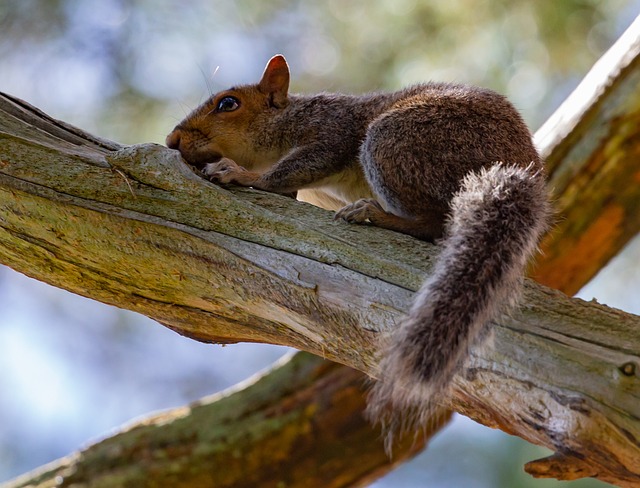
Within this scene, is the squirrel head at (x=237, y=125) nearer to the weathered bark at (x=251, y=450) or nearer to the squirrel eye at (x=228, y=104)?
the squirrel eye at (x=228, y=104)

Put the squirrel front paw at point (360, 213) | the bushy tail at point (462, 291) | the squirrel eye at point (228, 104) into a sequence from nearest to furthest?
the bushy tail at point (462, 291) → the squirrel front paw at point (360, 213) → the squirrel eye at point (228, 104)

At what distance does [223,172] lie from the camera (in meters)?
2.86

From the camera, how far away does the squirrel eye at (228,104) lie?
3.60m

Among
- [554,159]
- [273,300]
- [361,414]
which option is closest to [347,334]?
[273,300]

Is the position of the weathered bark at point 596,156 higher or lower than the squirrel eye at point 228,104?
lower

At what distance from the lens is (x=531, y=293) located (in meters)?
2.25

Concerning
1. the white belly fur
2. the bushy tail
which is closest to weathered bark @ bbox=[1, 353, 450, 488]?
the white belly fur

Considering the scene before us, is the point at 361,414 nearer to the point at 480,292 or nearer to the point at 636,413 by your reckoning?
the point at 480,292

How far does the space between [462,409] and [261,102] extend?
192cm

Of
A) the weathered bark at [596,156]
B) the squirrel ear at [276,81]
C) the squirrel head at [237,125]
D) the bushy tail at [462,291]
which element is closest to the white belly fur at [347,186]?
the squirrel head at [237,125]

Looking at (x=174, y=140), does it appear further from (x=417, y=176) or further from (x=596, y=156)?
(x=596, y=156)

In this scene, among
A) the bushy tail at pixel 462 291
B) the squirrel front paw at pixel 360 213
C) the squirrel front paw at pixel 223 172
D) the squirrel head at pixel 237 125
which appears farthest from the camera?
the squirrel head at pixel 237 125

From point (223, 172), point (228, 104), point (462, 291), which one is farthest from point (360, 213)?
point (228, 104)

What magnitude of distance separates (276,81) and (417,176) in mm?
1138
